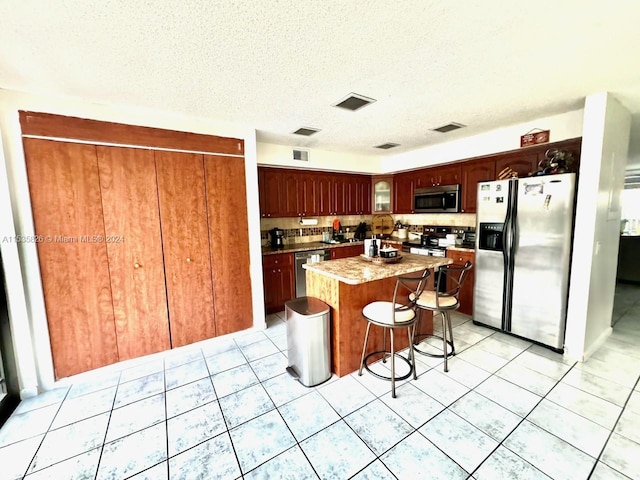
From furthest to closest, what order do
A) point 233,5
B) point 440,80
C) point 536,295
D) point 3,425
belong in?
point 536,295
point 440,80
point 3,425
point 233,5

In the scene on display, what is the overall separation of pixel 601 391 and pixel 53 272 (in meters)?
4.86

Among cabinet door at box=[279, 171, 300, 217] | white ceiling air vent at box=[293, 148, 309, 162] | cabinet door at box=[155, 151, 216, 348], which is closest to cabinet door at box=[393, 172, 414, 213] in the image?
white ceiling air vent at box=[293, 148, 309, 162]

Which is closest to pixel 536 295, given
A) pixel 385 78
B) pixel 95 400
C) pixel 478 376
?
pixel 478 376

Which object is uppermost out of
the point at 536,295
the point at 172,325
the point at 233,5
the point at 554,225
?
the point at 233,5

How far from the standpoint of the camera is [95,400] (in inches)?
87.7

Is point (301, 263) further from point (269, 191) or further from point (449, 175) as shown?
point (449, 175)

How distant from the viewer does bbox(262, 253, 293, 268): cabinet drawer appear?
3.90 meters

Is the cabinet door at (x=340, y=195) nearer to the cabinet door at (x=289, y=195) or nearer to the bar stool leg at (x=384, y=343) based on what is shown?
the cabinet door at (x=289, y=195)

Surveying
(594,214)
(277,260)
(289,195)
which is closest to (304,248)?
(277,260)

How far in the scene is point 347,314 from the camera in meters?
2.39

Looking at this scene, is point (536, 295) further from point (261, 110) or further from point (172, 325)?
point (172, 325)

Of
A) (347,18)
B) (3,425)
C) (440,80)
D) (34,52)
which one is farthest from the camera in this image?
(440,80)

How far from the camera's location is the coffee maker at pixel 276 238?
4.32 metres

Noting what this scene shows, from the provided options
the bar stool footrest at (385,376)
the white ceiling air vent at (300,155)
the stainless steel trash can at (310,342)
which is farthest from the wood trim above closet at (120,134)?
the bar stool footrest at (385,376)
